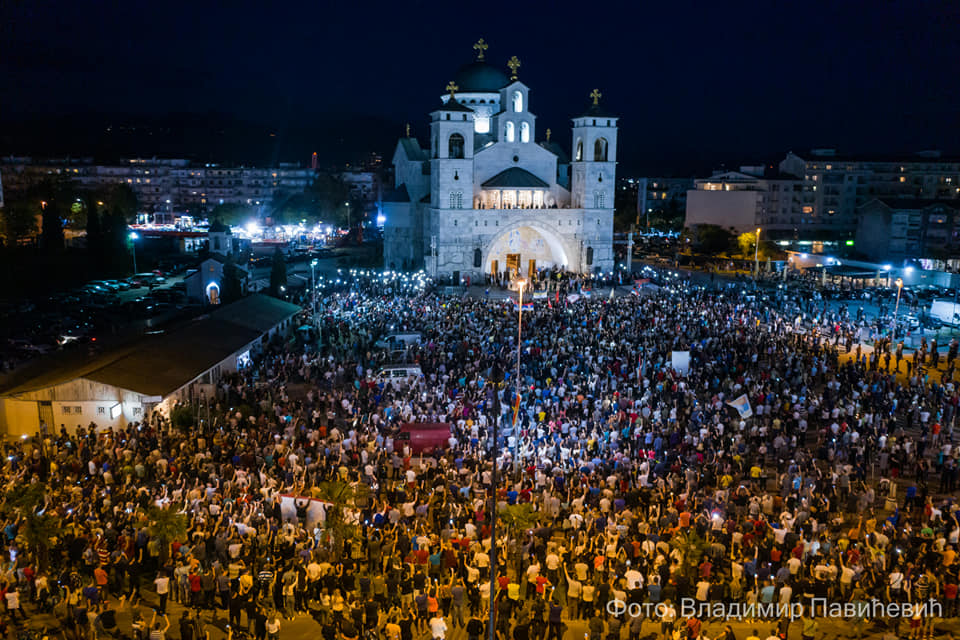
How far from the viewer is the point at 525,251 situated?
47594mm

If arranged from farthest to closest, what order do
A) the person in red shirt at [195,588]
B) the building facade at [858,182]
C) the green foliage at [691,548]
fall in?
the building facade at [858,182] < the green foliage at [691,548] < the person in red shirt at [195,588]

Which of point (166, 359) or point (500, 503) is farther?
point (166, 359)

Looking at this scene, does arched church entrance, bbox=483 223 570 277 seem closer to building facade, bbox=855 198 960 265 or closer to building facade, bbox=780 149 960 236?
building facade, bbox=855 198 960 265

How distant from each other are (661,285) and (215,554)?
114 ft

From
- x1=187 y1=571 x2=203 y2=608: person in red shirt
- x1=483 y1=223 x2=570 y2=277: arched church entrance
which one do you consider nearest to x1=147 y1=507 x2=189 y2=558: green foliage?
x1=187 y1=571 x2=203 y2=608: person in red shirt

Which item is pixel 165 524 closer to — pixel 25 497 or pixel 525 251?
pixel 25 497

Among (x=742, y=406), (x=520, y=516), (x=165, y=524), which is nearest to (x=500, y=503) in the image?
(x=520, y=516)

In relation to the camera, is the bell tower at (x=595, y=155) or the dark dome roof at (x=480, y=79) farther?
the dark dome roof at (x=480, y=79)

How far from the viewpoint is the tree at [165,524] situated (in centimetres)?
1038

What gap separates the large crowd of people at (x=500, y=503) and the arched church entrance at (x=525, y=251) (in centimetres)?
2442

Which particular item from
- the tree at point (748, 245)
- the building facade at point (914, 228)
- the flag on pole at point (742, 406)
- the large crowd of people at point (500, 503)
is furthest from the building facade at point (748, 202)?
the flag on pole at point (742, 406)

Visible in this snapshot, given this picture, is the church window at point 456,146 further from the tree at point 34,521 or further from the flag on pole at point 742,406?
the tree at point 34,521

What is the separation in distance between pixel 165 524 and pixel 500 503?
524cm

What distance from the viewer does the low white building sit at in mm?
16859
